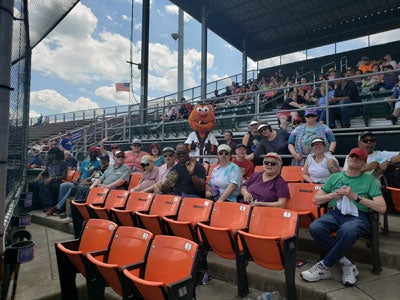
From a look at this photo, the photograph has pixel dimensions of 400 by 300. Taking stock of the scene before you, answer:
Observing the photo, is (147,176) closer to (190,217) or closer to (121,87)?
(190,217)

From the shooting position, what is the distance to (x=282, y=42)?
17.7 meters

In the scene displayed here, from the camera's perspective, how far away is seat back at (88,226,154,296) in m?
2.50

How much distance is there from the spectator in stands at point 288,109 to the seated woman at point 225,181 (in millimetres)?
2214

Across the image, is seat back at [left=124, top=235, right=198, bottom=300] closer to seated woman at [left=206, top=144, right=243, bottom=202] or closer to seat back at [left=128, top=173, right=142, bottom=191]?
seated woman at [left=206, top=144, right=243, bottom=202]

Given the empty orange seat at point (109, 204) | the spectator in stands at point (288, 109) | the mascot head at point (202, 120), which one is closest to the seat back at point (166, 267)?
the empty orange seat at point (109, 204)

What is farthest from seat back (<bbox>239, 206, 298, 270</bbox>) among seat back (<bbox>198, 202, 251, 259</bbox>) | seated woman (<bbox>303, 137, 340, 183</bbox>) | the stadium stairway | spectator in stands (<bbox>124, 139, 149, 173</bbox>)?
spectator in stands (<bbox>124, 139, 149, 173</bbox>)

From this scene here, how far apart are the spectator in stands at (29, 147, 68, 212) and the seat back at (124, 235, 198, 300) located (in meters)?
5.65

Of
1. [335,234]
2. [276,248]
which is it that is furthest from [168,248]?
[335,234]

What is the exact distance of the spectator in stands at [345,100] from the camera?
5891 millimetres

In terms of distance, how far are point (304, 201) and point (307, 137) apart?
5.22ft

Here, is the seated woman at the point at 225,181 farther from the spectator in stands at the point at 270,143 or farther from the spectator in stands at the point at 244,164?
the spectator in stands at the point at 270,143

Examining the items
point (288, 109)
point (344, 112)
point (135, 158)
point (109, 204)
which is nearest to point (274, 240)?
point (109, 204)

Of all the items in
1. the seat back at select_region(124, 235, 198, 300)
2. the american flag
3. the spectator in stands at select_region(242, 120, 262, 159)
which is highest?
the american flag

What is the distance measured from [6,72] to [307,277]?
295 cm
